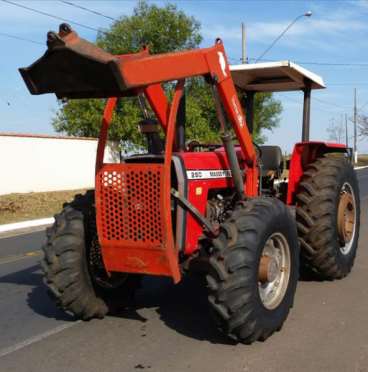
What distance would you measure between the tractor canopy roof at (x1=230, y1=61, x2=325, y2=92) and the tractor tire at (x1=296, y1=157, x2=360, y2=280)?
108cm

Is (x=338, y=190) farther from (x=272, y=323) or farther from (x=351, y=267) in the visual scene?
(x=272, y=323)

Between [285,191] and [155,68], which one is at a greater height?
[155,68]

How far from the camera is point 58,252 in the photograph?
5164 millimetres

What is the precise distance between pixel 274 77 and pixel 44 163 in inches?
663

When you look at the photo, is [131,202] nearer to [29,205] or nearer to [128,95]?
[128,95]

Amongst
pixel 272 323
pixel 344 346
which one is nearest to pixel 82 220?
pixel 272 323

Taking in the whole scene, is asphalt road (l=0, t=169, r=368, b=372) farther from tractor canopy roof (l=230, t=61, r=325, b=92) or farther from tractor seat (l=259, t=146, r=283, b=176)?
tractor canopy roof (l=230, t=61, r=325, b=92)

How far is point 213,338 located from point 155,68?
7.39ft

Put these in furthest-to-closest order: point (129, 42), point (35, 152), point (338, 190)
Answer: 1. point (129, 42)
2. point (35, 152)
3. point (338, 190)

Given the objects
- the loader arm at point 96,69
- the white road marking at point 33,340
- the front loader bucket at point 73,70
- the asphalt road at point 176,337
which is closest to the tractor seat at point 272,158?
the asphalt road at point 176,337

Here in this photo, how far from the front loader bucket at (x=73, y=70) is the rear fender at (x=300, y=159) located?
304cm

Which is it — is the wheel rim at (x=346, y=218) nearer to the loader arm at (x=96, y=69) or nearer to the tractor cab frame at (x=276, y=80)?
the tractor cab frame at (x=276, y=80)

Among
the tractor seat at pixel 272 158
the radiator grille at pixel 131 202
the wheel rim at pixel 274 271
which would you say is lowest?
the wheel rim at pixel 274 271

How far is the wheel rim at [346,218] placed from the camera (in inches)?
263
